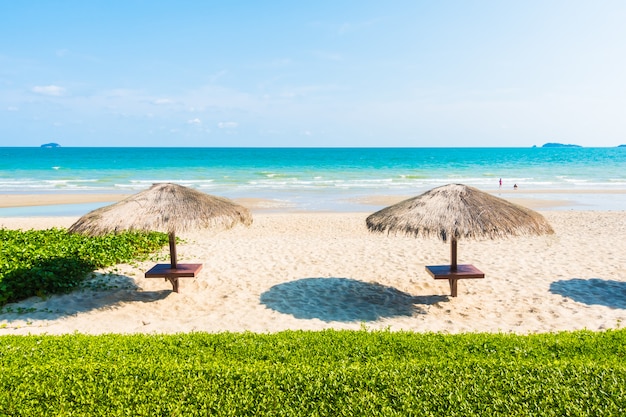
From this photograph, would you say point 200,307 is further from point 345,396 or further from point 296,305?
point 345,396

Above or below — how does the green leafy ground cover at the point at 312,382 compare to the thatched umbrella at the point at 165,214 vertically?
below

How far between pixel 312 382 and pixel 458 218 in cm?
422

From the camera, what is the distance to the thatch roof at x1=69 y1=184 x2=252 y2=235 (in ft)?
24.0

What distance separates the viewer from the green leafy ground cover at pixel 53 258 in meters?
7.65

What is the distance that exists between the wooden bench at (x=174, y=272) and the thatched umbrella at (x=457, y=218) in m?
3.28

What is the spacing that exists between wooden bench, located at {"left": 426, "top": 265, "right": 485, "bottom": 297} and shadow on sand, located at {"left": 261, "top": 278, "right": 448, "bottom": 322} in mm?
345

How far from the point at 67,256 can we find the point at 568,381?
849 centimetres

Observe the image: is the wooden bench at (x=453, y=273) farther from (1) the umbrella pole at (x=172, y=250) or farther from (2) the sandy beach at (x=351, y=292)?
(1) the umbrella pole at (x=172, y=250)

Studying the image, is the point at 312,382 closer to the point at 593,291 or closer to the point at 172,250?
the point at 172,250

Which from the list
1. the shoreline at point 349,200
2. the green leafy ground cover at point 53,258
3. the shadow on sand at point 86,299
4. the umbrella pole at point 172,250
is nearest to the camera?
the shadow on sand at point 86,299

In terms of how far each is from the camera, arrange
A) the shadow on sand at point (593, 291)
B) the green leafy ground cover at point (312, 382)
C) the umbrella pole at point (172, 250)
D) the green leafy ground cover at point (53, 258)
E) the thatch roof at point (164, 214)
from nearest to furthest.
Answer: the green leafy ground cover at point (312, 382) → the thatch roof at point (164, 214) → the green leafy ground cover at point (53, 258) → the shadow on sand at point (593, 291) → the umbrella pole at point (172, 250)

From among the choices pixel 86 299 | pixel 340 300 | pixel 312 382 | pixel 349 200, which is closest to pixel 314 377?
pixel 312 382

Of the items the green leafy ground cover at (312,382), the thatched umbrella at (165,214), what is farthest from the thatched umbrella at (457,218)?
the thatched umbrella at (165,214)

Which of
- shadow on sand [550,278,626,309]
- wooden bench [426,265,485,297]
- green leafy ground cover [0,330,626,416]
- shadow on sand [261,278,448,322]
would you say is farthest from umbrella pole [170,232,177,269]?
shadow on sand [550,278,626,309]
